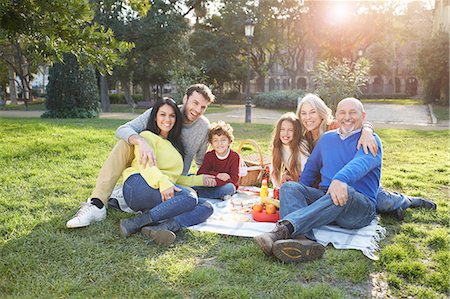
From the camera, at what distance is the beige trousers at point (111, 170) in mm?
4330

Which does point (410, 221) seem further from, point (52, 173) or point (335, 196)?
point (52, 173)

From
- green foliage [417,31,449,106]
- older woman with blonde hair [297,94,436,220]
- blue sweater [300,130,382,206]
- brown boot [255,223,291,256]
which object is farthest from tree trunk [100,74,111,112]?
brown boot [255,223,291,256]

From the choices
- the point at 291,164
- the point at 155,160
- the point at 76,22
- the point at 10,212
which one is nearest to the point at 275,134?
the point at 291,164

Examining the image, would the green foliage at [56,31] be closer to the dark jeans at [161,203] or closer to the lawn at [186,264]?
the dark jeans at [161,203]

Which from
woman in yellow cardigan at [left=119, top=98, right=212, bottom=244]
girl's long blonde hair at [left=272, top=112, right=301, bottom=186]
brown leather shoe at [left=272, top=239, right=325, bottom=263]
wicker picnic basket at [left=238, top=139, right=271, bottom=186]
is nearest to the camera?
brown leather shoe at [left=272, top=239, right=325, bottom=263]

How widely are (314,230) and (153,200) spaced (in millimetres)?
1514

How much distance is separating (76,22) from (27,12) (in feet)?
0.98

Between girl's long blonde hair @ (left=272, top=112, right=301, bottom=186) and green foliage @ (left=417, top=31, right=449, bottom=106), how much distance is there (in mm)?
24270

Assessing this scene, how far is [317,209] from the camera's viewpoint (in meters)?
3.56

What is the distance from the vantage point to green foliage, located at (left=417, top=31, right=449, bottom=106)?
25547mm

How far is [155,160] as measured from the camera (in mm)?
4086

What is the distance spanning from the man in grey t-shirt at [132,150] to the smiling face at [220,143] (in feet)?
0.33

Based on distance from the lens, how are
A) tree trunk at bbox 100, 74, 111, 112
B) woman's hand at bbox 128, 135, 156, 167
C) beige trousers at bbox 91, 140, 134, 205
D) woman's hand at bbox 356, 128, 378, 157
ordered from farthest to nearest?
tree trunk at bbox 100, 74, 111, 112
beige trousers at bbox 91, 140, 134, 205
woman's hand at bbox 128, 135, 156, 167
woman's hand at bbox 356, 128, 378, 157

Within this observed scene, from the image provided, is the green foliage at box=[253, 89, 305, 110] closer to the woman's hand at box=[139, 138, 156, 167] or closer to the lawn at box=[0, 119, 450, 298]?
the lawn at box=[0, 119, 450, 298]
